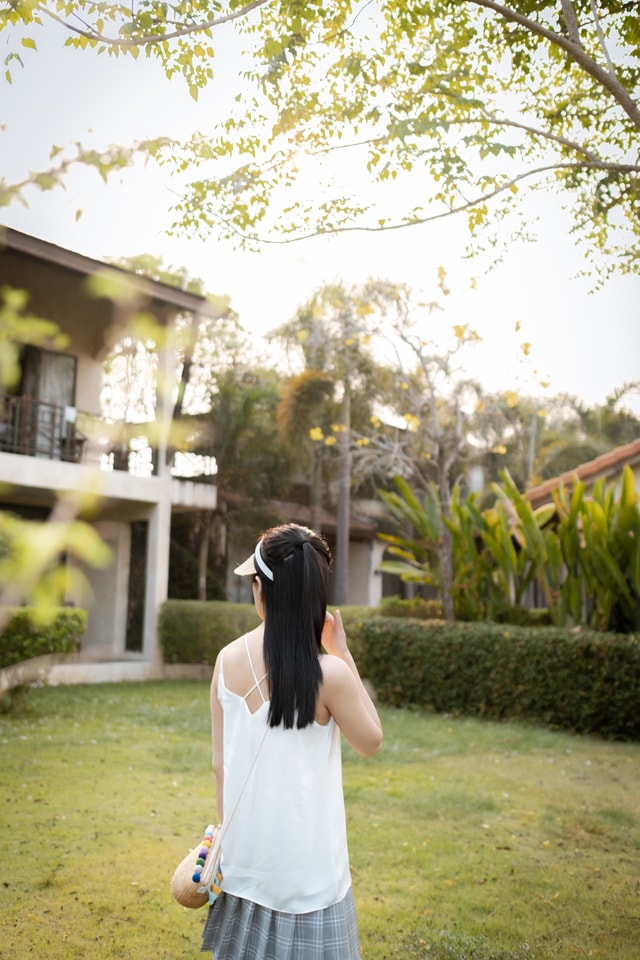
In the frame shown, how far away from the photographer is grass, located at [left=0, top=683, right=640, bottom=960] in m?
3.86

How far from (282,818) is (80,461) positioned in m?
9.82

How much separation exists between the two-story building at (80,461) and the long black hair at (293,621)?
31.1 feet

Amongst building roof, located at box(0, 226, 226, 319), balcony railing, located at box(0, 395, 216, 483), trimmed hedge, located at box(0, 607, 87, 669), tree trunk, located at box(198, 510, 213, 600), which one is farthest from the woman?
tree trunk, located at box(198, 510, 213, 600)

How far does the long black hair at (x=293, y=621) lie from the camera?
2201 mm

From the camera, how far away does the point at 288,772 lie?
2.25 m

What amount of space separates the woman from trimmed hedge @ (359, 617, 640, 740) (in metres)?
7.26

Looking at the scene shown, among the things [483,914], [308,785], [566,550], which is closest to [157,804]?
[483,914]

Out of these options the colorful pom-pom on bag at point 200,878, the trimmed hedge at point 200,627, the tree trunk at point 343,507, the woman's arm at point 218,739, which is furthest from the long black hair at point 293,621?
the tree trunk at point 343,507

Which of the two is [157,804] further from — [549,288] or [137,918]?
[549,288]

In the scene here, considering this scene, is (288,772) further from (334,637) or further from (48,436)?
(48,436)

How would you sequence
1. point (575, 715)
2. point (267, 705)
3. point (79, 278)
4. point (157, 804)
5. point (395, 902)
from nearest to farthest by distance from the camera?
1. point (267, 705)
2. point (395, 902)
3. point (157, 804)
4. point (575, 715)
5. point (79, 278)

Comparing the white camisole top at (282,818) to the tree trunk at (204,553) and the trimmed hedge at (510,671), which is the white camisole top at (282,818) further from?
the tree trunk at (204,553)

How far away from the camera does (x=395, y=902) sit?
4.29 meters

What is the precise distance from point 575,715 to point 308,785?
769 centimetres
